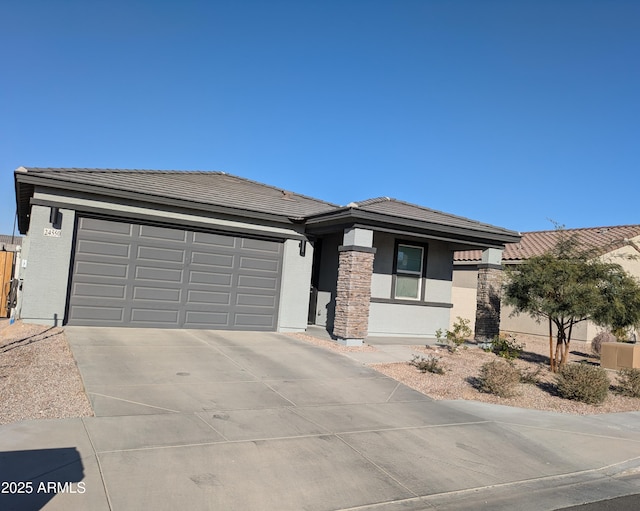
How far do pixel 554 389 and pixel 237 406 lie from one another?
6500mm

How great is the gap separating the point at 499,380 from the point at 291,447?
16.1ft

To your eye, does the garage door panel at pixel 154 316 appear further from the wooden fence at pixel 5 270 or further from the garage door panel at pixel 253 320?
the wooden fence at pixel 5 270

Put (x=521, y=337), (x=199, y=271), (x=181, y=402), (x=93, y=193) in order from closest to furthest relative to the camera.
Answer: (x=181, y=402) < (x=93, y=193) < (x=199, y=271) < (x=521, y=337)

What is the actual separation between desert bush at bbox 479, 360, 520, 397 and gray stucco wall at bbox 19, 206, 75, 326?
9130 mm

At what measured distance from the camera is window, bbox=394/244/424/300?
15586mm

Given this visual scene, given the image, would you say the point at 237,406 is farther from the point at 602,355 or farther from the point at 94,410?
the point at 602,355

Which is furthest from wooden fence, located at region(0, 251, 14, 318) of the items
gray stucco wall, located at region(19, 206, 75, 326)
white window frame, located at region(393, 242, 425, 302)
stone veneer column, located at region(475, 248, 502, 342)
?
stone veneer column, located at region(475, 248, 502, 342)

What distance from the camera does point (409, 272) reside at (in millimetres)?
15773

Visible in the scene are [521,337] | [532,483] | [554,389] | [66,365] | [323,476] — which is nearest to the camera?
[323,476]

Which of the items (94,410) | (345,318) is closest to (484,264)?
(345,318)

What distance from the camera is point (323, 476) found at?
5266 mm

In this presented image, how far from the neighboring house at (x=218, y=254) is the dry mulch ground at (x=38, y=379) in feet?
5.70

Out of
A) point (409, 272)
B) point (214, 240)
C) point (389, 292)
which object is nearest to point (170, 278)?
point (214, 240)

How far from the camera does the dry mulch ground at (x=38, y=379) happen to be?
6.32m
